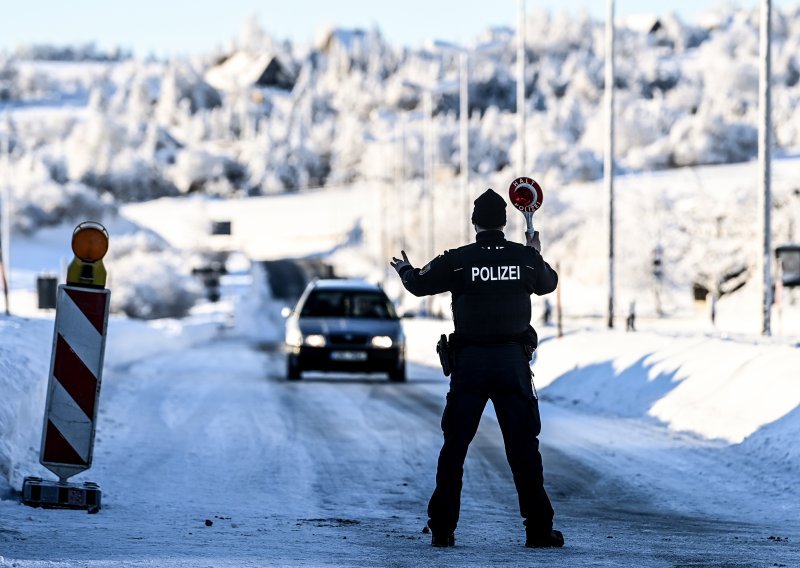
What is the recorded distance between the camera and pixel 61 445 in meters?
9.63

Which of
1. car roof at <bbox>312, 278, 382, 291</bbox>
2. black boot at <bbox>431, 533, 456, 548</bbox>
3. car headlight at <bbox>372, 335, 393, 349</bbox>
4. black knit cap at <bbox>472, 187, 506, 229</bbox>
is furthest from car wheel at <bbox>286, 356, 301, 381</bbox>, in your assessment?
black boot at <bbox>431, 533, 456, 548</bbox>

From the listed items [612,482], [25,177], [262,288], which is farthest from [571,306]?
[25,177]

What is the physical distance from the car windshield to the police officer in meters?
17.2

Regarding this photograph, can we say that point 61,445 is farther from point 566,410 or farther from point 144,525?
point 566,410

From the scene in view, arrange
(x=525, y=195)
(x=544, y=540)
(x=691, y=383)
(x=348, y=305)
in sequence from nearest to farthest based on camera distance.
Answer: (x=544, y=540)
(x=525, y=195)
(x=691, y=383)
(x=348, y=305)

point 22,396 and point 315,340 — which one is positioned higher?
point 22,396

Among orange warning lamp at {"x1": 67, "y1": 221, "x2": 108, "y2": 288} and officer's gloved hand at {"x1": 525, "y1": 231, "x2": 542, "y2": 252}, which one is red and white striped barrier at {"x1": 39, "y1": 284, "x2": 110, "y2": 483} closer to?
orange warning lamp at {"x1": 67, "y1": 221, "x2": 108, "y2": 288}

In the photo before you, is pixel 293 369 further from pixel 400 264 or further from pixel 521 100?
pixel 521 100

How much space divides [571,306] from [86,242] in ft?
220

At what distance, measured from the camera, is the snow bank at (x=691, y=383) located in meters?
14.3

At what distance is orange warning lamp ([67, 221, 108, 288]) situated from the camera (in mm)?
9367

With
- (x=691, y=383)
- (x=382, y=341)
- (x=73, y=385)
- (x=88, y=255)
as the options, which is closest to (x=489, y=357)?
(x=88, y=255)

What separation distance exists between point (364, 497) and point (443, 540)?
2485 mm

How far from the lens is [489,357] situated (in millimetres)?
8562
